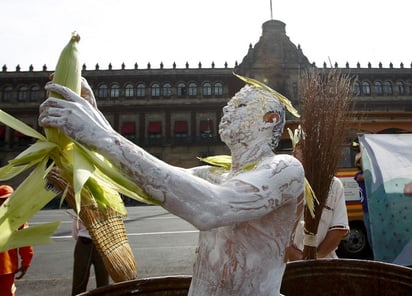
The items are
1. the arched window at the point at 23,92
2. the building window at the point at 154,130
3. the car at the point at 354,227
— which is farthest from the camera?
the arched window at the point at 23,92

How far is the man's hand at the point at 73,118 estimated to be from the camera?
0.94m

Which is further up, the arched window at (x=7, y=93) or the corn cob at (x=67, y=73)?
the arched window at (x=7, y=93)

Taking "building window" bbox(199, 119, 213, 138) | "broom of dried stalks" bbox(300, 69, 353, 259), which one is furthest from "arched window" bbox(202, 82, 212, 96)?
"broom of dried stalks" bbox(300, 69, 353, 259)

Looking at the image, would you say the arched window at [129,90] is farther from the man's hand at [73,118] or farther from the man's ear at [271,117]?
the man's hand at [73,118]

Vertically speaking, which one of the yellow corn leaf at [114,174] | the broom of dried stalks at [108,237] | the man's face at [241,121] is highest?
the man's face at [241,121]

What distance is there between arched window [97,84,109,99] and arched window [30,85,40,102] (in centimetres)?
654

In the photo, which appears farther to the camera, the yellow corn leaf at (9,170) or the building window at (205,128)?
the building window at (205,128)

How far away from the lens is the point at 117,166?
0.94 metres

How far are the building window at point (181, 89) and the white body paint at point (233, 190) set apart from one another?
36.0 metres

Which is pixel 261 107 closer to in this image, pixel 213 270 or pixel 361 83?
pixel 213 270

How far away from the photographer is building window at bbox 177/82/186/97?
121ft

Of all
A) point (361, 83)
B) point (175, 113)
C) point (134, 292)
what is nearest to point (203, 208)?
point (134, 292)

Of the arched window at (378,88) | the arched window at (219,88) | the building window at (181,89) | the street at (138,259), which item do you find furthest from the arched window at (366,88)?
the street at (138,259)

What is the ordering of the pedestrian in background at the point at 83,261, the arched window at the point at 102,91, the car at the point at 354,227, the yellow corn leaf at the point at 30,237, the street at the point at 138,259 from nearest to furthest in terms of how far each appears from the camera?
the yellow corn leaf at the point at 30,237
the pedestrian in background at the point at 83,261
the street at the point at 138,259
the car at the point at 354,227
the arched window at the point at 102,91
